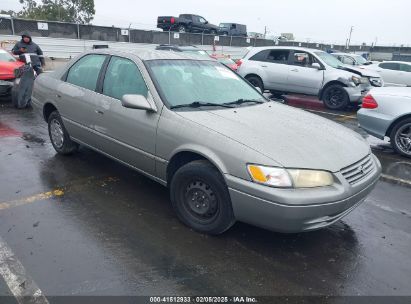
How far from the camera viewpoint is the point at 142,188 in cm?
450

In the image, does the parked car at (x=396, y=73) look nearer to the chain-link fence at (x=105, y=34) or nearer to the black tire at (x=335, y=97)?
the black tire at (x=335, y=97)

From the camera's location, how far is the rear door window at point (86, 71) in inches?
181

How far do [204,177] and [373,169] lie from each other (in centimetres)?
167

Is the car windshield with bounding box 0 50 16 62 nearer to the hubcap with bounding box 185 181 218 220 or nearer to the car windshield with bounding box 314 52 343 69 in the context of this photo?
the hubcap with bounding box 185 181 218 220

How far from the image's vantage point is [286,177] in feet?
9.60

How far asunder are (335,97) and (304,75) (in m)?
1.12

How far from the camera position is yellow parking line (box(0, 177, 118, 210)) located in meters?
3.97

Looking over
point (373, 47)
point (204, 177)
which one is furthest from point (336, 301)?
point (373, 47)

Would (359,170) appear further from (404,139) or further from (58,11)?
(58,11)

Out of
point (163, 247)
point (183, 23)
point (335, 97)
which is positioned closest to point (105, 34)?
point (183, 23)

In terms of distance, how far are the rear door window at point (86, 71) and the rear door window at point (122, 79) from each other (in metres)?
0.23

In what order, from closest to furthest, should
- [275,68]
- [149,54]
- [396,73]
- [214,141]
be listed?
[214,141] → [149,54] → [275,68] → [396,73]

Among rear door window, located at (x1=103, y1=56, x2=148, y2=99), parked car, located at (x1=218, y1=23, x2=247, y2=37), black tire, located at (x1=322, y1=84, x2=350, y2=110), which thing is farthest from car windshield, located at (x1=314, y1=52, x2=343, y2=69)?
parked car, located at (x1=218, y1=23, x2=247, y2=37)

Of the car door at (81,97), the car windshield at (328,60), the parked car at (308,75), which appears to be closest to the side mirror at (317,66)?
the parked car at (308,75)
